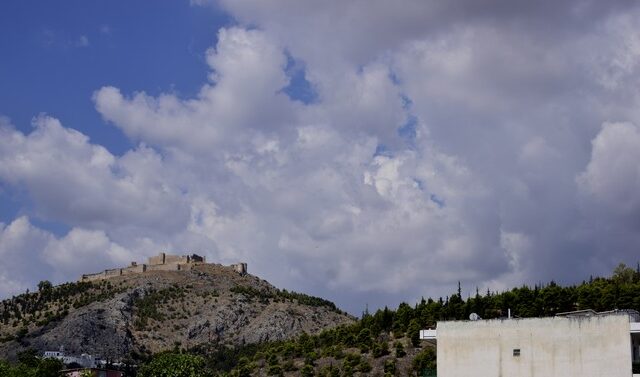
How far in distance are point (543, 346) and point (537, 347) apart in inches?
12.9

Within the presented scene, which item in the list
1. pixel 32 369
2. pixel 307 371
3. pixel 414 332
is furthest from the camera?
pixel 414 332

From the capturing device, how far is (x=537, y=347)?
44406 millimetres

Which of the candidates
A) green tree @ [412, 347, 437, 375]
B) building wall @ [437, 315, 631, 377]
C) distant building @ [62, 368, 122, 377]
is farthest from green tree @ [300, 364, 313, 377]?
building wall @ [437, 315, 631, 377]

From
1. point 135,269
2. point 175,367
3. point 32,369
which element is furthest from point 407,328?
point 135,269

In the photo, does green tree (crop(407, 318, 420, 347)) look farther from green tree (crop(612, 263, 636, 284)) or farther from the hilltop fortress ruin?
the hilltop fortress ruin

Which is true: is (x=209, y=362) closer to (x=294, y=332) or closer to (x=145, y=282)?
(x=294, y=332)

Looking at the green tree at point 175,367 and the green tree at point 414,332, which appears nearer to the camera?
the green tree at point 175,367

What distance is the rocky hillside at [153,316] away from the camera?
507 feet

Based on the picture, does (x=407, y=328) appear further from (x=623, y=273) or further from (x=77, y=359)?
(x=77, y=359)

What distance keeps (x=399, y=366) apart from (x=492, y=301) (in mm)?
11815

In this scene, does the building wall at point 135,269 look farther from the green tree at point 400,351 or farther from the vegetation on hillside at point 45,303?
the green tree at point 400,351

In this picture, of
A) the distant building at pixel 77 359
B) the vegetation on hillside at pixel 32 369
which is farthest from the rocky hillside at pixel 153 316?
the vegetation on hillside at pixel 32 369

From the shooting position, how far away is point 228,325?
549 ft

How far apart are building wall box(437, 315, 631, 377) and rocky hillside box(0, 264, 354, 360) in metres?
114
